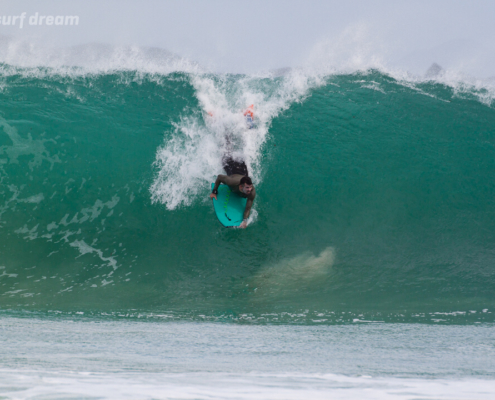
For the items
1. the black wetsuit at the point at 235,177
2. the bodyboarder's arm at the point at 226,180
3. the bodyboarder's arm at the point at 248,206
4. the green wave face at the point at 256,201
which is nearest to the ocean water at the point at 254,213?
the green wave face at the point at 256,201

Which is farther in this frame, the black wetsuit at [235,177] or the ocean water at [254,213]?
the black wetsuit at [235,177]

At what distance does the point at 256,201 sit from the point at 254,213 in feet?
0.67

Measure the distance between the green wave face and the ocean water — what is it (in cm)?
2

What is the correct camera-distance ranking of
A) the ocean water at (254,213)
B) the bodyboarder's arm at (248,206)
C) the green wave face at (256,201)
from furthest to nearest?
the green wave face at (256,201) < the bodyboarder's arm at (248,206) < the ocean water at (254,213)

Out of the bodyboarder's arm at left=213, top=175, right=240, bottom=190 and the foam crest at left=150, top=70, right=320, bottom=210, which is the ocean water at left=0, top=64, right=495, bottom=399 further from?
the bodyboarder's arm at left=213, top=175, right=240, bottom=190

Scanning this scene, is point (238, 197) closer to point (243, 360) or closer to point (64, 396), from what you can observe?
point (243, 360)

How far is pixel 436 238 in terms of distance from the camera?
5746 millimetres

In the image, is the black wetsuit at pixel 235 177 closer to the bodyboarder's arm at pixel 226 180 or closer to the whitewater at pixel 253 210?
the bodyboarder's arm at pixel 226 180

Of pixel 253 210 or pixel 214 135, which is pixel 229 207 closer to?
pixel 253 210

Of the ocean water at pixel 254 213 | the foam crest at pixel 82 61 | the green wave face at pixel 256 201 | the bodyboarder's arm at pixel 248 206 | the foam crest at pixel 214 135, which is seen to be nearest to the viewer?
the ocean water at pixel 254 213

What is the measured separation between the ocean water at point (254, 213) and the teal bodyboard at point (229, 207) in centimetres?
36

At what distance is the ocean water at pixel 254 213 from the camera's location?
4473mm

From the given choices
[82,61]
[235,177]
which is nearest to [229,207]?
[235,177]

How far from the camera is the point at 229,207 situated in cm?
521
